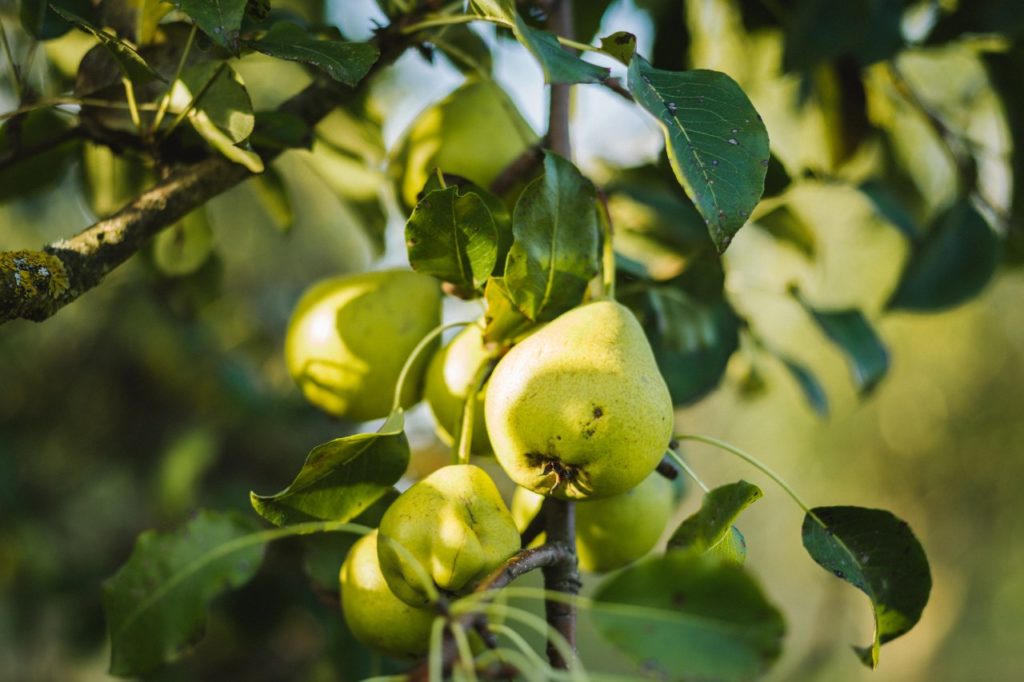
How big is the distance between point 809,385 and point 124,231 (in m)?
0.69

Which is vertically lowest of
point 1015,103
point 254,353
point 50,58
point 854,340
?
point 254,353

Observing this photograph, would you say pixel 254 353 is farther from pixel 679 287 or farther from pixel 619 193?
pixel 679 287

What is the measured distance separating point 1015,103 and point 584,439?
0.79 m

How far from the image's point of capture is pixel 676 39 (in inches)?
37.2

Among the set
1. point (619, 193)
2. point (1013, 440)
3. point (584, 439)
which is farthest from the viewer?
point (1013, 440)

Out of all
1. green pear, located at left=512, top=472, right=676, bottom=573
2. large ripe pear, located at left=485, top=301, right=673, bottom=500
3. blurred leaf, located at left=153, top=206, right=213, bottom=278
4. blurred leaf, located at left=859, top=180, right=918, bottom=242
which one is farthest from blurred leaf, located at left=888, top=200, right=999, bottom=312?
blurred leaf, located at left=153, top=206, right=213, bottom=278

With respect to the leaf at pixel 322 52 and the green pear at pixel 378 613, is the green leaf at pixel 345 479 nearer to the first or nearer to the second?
the green pear at pixel 378 613

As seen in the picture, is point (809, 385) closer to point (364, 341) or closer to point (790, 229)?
point (790, 229)

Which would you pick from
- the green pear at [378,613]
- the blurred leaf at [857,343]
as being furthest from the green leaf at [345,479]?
the blurred leaf at [857,343]

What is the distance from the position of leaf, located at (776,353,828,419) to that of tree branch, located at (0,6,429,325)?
1.74 feet

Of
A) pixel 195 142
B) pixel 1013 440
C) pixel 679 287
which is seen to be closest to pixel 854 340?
pixel 679 287

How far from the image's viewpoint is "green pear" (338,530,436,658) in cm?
45

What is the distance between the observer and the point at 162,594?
466 millimetres

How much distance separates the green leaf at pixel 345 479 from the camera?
0.46m
